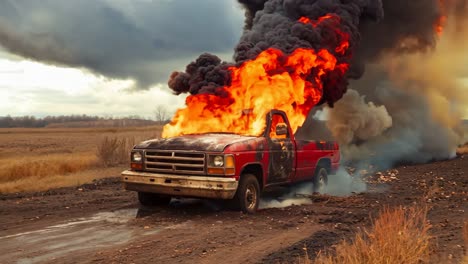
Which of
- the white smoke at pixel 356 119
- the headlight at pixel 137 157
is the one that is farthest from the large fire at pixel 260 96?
the white smoke at pixel 356 119

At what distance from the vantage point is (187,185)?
7246mm

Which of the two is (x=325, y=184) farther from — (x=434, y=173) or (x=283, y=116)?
(x=434, y=173)

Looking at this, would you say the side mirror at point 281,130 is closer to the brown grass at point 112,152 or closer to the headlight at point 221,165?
the headlight at point 221,165

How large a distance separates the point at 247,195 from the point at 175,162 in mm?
1480

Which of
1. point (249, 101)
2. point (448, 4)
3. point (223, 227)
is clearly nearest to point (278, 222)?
point (223, 227)

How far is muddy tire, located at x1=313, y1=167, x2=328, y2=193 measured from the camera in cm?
1027

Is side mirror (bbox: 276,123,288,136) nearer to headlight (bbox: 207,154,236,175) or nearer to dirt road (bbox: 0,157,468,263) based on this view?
headlight (bbox: 207,154,236,175)

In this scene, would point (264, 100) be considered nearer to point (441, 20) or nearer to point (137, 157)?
point (137, 157)

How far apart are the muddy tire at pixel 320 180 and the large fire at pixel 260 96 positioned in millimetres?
1269

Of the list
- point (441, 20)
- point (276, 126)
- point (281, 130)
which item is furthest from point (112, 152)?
point (441, 20)

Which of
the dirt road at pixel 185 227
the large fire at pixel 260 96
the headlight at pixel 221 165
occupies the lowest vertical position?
the dirt road at pixel 185 227

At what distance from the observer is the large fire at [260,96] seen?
8969 millimetres

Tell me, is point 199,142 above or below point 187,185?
above

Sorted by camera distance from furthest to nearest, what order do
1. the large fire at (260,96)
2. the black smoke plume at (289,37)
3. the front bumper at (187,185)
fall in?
the black smoke plume at (289,37) → the large fire at (260,96) → the front bumper at (187,185)
